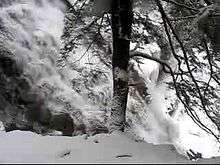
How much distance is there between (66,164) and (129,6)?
271 cm

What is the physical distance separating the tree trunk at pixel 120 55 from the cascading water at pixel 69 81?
18.2 ft

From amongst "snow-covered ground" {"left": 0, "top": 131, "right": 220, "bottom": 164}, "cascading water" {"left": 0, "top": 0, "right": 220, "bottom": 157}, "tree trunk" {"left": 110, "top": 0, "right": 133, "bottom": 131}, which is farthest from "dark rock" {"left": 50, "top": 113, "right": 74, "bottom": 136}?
"snow-covered ground" {"left": 0, "top": 131, "right": 220, "bottom": 164}

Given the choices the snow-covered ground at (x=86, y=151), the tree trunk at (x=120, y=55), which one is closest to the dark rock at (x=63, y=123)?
the tree trunk at (x=120, y=55)

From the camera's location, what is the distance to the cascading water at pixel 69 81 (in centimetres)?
1196

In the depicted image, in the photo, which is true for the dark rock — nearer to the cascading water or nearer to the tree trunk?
the cascading water

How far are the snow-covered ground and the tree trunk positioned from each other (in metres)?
0.98

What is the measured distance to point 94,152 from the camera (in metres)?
4.05

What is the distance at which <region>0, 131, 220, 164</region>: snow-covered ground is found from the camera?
3.78 metres

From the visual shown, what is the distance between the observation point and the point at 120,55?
582cm

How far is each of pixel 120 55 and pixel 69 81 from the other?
265 inches

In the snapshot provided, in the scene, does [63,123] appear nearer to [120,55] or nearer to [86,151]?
[120,55]

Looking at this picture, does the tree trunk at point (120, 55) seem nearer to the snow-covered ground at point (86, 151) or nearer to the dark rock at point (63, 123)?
the snow-covered ground at point (86, 151)

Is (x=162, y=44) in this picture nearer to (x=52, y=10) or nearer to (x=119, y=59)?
(x=119, y=59)

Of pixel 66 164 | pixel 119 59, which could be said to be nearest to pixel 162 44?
pixel 119 59
